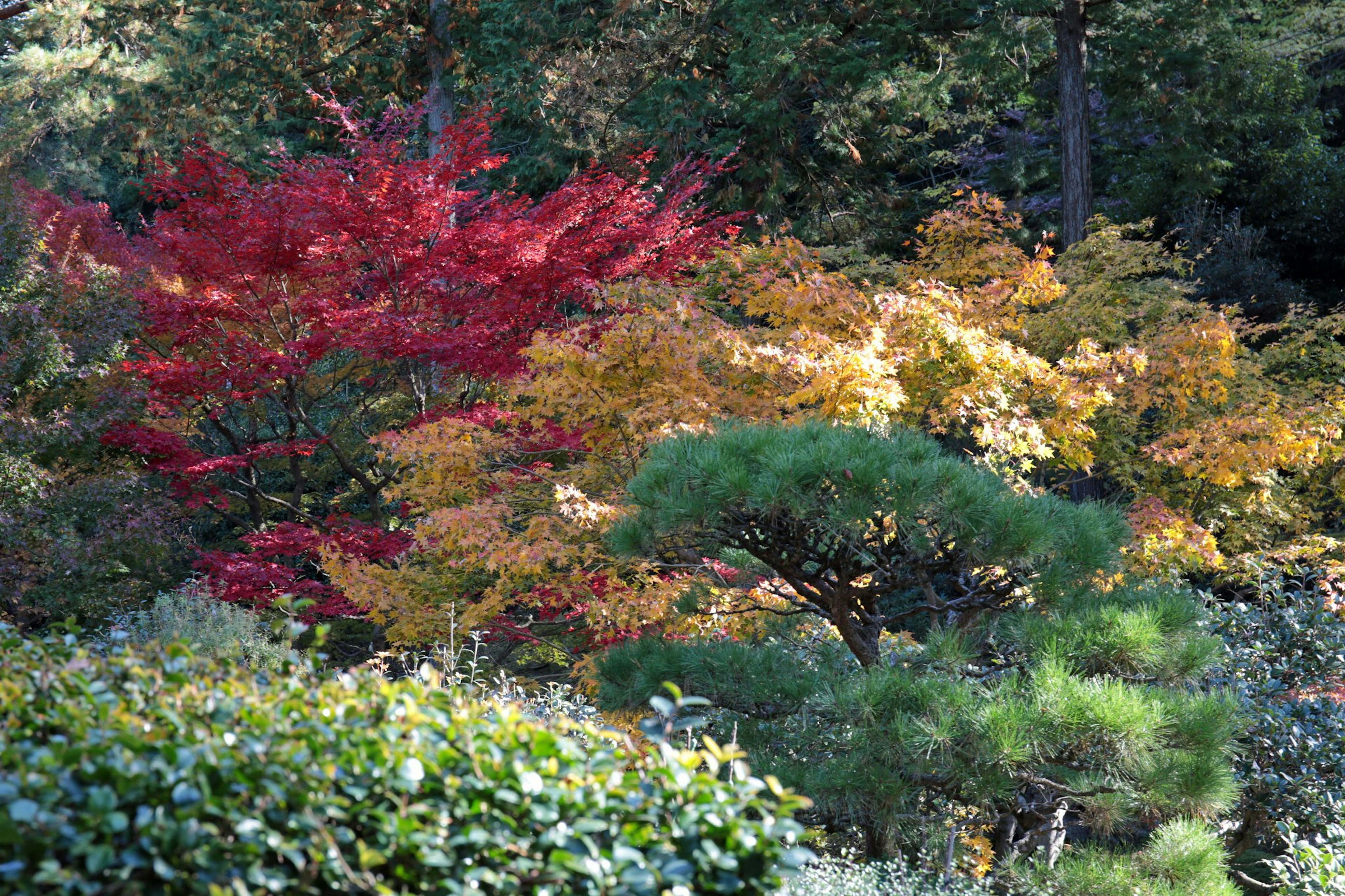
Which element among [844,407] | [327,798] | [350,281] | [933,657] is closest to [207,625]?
[350,281]

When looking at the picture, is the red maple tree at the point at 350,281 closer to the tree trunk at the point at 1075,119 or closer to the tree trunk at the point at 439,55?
the tree trunk at the point at 1075,119

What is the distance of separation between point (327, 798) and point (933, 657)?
2.49 meters

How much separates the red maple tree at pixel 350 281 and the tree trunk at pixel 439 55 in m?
3.62

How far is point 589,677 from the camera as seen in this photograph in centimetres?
461

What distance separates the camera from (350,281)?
7941mm

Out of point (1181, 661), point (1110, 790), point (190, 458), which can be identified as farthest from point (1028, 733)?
point (190, 458)

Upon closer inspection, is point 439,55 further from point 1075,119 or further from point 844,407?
point 844,407

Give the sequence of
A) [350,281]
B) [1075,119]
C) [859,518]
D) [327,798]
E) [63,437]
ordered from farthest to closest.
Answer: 1. [1075,119]
2. [350,281]
3. [63,437]
4. [859,518]
5. [327,798]

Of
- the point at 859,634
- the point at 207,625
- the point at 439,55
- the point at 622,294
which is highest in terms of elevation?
the point at 439,55

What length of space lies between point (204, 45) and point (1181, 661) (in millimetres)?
12866

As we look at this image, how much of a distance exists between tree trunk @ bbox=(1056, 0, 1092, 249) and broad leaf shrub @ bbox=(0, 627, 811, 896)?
30.1 feet

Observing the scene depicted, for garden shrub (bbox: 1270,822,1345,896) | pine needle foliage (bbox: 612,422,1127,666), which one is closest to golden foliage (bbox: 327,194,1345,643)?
pine needle foliage (bbox: 612,422,1127,666)

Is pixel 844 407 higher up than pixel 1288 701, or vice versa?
pixel 844 407

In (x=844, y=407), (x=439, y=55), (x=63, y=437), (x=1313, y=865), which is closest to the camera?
(x=1313, y=865)
